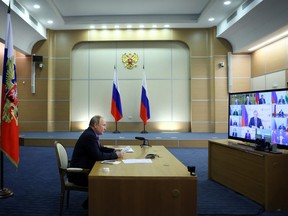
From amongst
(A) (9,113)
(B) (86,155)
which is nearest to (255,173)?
(B) (86,155)

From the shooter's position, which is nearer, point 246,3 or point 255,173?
point 255,173

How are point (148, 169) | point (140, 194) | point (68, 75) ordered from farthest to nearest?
point (68, 75) → point (148, 169) → point (140, 194)

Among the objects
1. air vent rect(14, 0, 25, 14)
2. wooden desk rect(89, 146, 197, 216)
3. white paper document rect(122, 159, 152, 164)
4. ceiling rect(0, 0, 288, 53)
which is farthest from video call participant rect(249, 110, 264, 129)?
air vent rect(14, 0, 25, 14)

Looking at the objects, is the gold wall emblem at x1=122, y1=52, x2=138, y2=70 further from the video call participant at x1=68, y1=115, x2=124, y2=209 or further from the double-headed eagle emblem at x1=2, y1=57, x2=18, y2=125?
the video call participant at x1=68, y1=115, x2=124, y2=209

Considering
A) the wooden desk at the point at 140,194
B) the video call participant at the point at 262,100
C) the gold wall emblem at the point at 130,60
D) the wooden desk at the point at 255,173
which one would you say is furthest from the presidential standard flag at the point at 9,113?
the gold wall emblem at the point at 130,60

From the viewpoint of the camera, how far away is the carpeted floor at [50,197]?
286 cm

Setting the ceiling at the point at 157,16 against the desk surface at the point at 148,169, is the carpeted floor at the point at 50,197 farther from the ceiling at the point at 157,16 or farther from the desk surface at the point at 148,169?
the ceiling at the point at 157,16

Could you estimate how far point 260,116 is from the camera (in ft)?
11.0

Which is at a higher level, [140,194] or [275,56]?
[275,56]

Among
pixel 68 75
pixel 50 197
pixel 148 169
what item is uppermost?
pixel 68 75

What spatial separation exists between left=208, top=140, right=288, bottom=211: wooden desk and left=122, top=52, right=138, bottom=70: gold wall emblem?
549 centimetres

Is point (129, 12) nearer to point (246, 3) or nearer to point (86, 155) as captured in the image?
point (246, 3)

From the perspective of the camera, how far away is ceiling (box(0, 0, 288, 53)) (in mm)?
6195

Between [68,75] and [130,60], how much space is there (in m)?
2.26
